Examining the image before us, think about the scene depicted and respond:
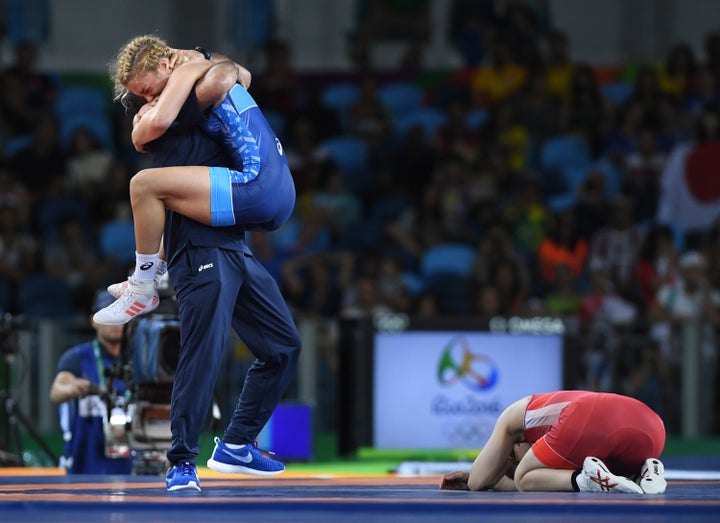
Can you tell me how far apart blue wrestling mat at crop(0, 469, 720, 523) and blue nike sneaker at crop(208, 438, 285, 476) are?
13 cm

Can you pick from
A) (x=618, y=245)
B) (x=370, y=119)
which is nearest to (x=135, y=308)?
(x=618, y=245)

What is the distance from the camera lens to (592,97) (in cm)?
1509

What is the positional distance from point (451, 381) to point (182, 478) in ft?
17.1

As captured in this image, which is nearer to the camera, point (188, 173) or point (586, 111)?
point (188, 173)

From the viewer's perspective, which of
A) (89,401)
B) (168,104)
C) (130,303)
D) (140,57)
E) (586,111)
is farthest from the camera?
(586,111)

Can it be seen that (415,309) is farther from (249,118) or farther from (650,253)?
(249,118)

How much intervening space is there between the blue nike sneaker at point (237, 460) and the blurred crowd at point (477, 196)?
5417 millimetres

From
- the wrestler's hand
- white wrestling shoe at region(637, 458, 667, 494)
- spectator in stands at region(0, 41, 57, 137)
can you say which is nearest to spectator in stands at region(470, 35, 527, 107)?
spectator in stands at region(0, 41, 57, 137)

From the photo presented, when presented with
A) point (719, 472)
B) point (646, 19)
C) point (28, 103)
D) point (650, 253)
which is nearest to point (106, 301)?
point (719, 472)

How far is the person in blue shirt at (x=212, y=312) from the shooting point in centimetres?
520

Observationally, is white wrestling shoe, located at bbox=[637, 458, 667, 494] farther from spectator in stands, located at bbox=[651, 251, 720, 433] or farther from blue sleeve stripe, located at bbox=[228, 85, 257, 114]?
spectator in stands, located at bbox=[651, 251, 720, 433]

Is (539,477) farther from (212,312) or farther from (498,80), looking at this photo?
(498,80)

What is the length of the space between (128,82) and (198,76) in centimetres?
28

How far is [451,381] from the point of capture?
10250mm
